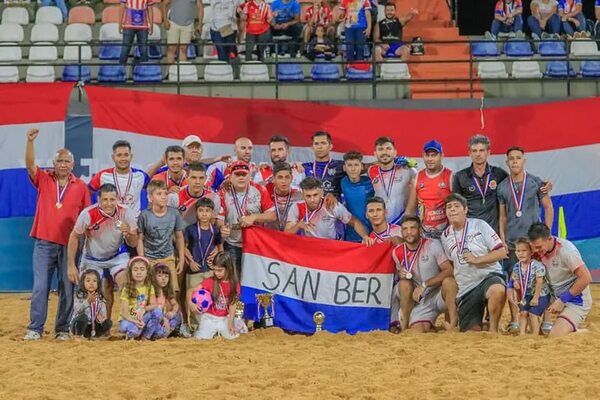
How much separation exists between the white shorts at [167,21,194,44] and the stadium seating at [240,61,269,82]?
4.34 feet

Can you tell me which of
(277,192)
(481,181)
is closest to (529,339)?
(481,181)

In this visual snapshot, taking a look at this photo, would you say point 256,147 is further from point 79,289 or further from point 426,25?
point 426,25

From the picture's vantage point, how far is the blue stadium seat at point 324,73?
17.9 meters

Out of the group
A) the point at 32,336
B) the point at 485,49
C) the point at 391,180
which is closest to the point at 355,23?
the point at 485,49

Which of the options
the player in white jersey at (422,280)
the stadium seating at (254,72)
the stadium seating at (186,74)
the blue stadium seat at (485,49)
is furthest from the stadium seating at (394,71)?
the player in white jersey at (422,280)

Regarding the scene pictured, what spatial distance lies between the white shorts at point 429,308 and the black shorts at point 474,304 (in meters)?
0.19

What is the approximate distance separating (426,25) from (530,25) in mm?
1692

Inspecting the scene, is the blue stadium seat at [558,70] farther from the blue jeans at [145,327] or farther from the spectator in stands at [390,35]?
the blue jeans at [145,327]

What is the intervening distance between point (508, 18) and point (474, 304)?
9069 millimetres

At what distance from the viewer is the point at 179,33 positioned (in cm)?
1862

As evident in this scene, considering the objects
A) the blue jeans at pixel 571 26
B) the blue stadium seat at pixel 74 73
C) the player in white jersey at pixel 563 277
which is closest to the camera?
the player in white jersey at pixel 563 277

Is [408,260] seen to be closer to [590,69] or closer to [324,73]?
[324,73]

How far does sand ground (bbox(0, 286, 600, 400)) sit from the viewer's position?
8758 mm

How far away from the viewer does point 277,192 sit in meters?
11.9
